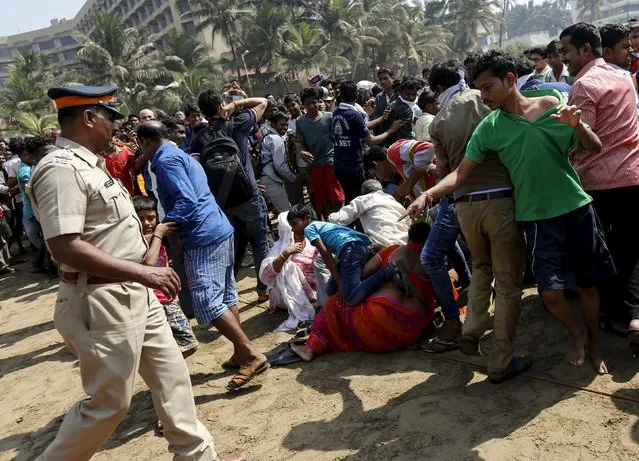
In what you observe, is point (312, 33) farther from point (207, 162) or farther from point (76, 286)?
point (76, 286)

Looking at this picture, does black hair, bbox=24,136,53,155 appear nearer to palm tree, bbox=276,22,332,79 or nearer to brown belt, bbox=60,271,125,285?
brown belt, bbox=60,271,125,285

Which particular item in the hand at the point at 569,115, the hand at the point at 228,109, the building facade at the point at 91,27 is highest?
the building facade at the point at 91,27

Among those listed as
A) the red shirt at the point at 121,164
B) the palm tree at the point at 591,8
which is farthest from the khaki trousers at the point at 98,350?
the palm tree at the point at 591,8

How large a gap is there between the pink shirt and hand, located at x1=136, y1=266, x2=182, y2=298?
7.77 ft

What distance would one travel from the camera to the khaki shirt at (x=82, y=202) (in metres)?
2.28

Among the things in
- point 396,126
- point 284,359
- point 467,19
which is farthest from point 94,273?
point 467,19

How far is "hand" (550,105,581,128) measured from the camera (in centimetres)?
268

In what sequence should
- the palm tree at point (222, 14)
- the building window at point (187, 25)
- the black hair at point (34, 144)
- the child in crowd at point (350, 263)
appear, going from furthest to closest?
the building window at point (187, 25) → the palm tree at point (222, 14) → the black hair at point (34, 144) → the child in crowd at point (350, 263)

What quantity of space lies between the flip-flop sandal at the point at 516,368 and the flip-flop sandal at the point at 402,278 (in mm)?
857

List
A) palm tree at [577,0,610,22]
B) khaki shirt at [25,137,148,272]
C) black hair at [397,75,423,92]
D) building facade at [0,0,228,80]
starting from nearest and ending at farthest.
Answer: khaki shirt at [25,137,148,272]
black hair at [397,75,423,92]
building facade at [0,0,228,80]
palm tree at [577,0,610,22]

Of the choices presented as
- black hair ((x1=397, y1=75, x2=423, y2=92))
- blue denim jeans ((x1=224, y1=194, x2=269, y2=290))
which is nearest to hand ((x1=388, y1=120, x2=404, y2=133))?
black hair ((x1=397, y1=75, x2=423, y2=92))

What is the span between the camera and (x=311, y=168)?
640cm

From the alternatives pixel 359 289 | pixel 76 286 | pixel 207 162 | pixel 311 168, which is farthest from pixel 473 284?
pixel 311 168

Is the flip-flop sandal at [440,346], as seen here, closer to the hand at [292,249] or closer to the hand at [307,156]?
the hand at [292,249]
